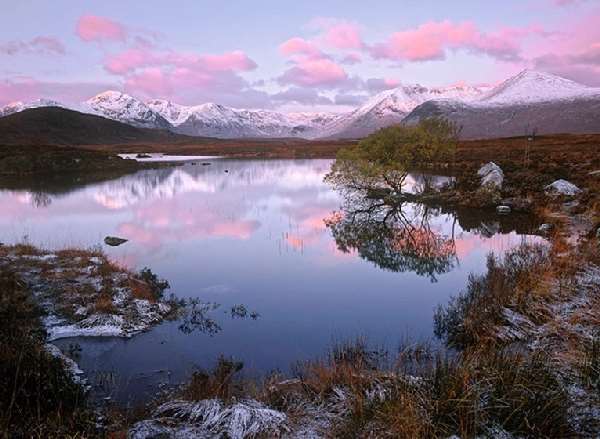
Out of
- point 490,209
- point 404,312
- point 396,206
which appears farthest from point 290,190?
point 404,312

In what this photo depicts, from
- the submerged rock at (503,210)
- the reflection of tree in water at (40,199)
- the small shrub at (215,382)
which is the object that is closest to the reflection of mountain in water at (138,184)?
the reflection of tree in water at (40,199)

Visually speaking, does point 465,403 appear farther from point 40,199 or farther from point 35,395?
point 40,199

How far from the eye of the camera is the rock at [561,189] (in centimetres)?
3500

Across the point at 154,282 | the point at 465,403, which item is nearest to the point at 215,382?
the point at 465,403

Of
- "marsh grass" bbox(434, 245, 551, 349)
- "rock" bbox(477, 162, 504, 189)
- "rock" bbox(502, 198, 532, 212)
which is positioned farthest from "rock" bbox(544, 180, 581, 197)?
"marsh grass" bbox(434, 245, 551, 349)

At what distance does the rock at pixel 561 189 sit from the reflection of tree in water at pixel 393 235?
8950 mm

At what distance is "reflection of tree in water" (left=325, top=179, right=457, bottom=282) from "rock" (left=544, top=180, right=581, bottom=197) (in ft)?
29.4

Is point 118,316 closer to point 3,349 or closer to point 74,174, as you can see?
point 3,349

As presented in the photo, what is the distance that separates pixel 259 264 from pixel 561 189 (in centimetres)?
2647

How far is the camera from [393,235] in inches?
1133

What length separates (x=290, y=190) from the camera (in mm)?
50781

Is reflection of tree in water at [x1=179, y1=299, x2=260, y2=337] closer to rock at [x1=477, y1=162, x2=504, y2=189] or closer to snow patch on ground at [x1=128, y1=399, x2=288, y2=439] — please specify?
snow patch on ground at [x1=128, y1=399, x2=288, y2=439]

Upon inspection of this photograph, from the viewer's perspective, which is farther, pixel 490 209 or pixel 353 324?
pixel 490 209

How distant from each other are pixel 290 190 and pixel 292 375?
40164mm
